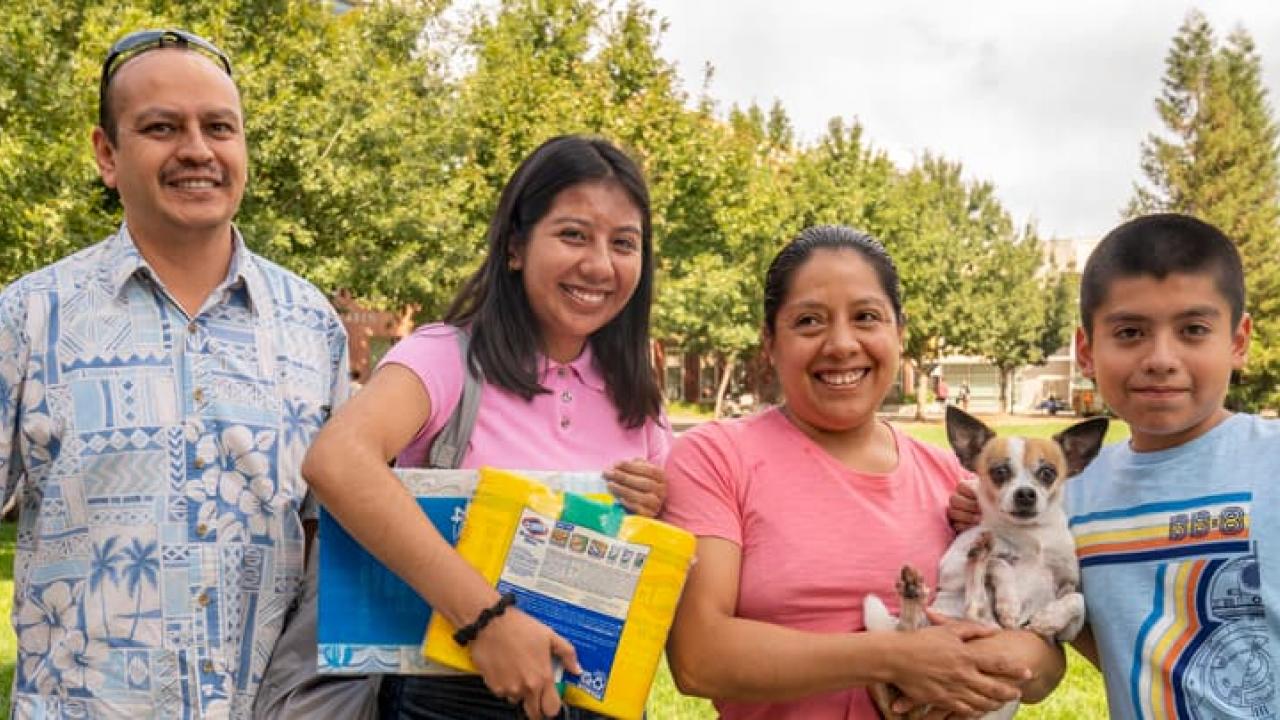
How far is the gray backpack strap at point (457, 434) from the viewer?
8.39 feet

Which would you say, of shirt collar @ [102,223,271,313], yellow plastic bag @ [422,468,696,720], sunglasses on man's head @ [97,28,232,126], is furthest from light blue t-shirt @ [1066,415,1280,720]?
sunglasses on man's head @ [97,28,232,126]

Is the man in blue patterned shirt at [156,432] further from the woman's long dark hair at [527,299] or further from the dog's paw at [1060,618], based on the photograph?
the dog's paw at [1060,618]

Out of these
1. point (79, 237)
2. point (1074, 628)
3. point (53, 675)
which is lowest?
point (53, 675)

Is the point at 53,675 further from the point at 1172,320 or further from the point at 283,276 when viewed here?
the point at 1172,320

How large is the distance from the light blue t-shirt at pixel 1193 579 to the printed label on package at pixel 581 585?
1203 millimetres

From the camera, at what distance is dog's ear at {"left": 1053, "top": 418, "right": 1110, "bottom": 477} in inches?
112

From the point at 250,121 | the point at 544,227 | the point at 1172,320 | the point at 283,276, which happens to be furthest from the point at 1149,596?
the point at 250,121

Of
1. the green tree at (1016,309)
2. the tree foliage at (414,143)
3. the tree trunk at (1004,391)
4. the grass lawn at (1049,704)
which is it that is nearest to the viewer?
the grass lawn at (1049,704)

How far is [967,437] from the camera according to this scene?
2957 mm

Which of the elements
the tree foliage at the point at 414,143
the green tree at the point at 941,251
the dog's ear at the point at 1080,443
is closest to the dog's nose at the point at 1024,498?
the dog's ear at the point at 1080,443

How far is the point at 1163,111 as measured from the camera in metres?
48.8

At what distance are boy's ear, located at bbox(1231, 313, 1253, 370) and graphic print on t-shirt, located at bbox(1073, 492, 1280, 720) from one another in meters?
0.41

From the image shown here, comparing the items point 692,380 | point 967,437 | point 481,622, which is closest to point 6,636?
point 481,622

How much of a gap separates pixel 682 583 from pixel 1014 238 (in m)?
55.7
